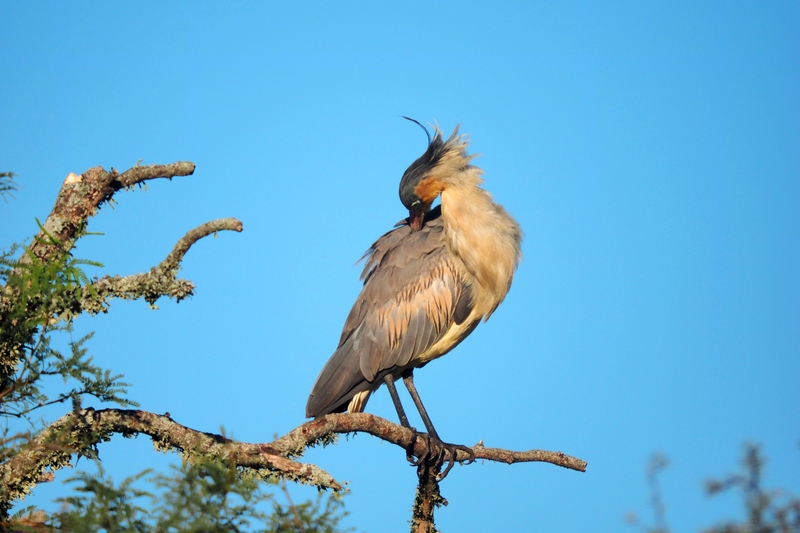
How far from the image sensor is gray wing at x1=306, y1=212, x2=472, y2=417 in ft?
17.5

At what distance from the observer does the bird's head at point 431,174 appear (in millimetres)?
5867

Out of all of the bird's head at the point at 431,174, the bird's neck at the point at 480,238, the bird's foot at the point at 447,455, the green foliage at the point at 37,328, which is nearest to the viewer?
the green foliage at the point at 37,328

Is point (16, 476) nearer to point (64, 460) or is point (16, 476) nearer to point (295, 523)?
point (64, 460)


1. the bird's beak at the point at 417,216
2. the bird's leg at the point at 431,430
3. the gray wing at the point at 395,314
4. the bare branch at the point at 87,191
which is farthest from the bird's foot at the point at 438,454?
the bare branch at the point at 87,191

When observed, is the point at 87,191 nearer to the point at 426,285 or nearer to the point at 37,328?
the point at 37,328

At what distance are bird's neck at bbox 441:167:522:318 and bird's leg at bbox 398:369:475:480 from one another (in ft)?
2.62

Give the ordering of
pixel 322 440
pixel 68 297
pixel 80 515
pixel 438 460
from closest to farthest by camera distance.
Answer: pixel 80 515 → pixel 68 297 → pixel 322 440 → pixel 438 460

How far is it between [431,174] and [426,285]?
0.94m

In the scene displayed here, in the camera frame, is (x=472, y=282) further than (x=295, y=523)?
Yes

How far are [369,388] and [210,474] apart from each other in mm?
2944

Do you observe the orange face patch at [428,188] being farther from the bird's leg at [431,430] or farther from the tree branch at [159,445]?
the tree branch at [159,445]

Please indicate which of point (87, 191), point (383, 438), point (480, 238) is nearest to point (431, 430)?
point (383, 438)

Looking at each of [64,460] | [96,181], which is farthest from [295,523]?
[96,181]

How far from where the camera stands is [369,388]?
541 centimetres
